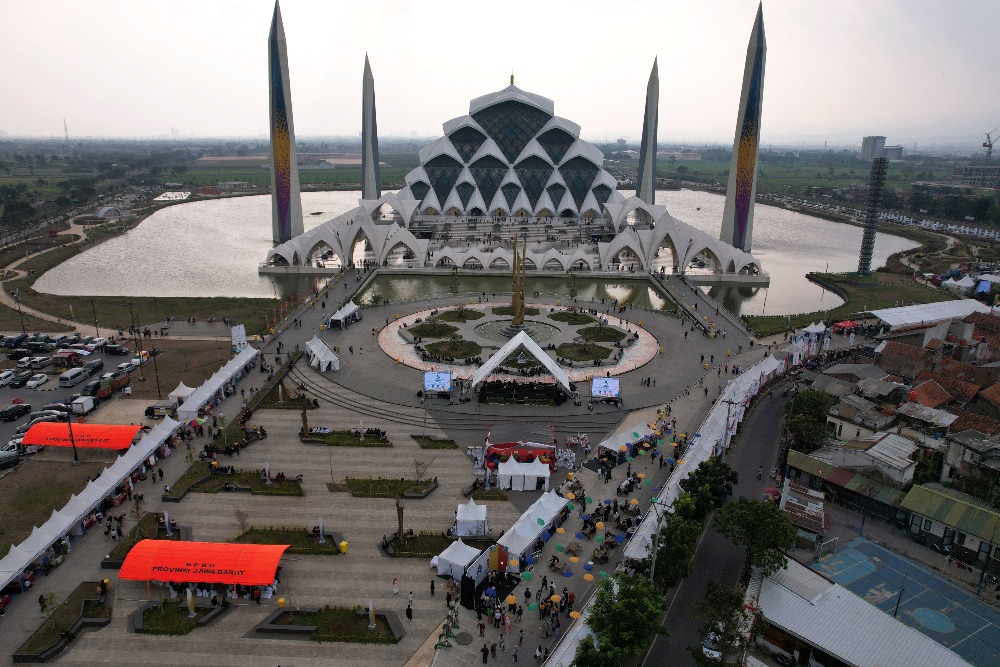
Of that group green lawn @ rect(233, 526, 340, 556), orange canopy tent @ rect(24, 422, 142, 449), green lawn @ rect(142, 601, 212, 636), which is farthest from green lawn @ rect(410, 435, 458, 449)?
orange canopy tent @ rect(24, 422, 142, 449)

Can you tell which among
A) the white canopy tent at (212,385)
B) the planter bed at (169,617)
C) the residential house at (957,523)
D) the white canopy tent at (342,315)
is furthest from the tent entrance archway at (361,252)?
the residential house at (957,523)

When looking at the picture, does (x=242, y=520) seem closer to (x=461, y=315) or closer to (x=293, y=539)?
(x=293, y=539)

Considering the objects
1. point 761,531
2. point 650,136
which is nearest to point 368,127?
point 650,136

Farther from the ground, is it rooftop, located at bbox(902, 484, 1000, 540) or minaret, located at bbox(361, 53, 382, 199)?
minaret, located at bbox(361, 53, 382, 199)

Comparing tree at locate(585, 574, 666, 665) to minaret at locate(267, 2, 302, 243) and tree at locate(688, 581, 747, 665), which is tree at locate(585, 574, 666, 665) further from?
minaret at locate(267, 2, 302, 243)

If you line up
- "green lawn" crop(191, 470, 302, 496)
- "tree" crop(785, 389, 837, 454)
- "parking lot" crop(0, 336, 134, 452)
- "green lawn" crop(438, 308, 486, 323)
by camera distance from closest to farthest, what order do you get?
1. "green lawn" crop(191, 470, 302, 496)
2. "tree" crop(785, 389, 837, 454)
3. "parking lot" crop(0, 336, 134, 452)
4. "green lawn" crop(438, 308, 486, 323)

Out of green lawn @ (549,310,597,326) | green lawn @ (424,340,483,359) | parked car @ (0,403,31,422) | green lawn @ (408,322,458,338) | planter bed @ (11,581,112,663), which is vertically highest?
green lawn @ (549,310,597,326)

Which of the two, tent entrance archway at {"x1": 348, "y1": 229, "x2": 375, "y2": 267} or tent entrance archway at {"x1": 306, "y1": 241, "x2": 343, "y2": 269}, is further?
tent entrance archway at {"x1": 348, "y1": 229, "x2": 375, "y2": 267}

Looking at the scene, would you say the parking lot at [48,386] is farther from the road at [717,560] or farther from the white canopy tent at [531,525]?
the road at [717,560]
